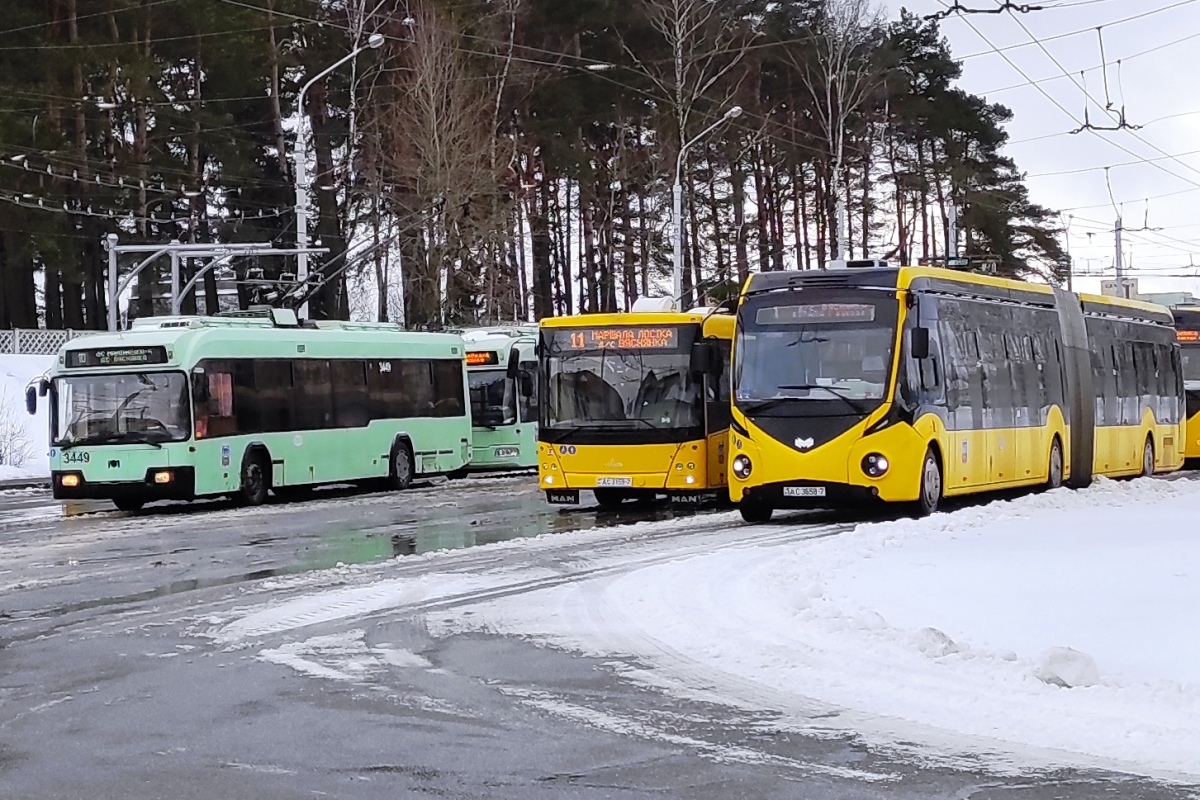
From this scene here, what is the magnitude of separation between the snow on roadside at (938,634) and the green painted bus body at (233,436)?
37.4 feet

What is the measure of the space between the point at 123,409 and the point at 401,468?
690 centimetres

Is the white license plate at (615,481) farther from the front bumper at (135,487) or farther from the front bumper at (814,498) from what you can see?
the front bumper at (135,487)

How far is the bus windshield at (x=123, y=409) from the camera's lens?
2558 centimetres

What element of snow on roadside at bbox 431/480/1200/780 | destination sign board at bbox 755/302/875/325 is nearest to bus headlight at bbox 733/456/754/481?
destination sign board at bbox 755/302/875/325

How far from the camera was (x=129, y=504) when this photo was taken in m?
27.0

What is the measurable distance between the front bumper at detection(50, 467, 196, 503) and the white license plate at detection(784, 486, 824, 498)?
30.2 feet

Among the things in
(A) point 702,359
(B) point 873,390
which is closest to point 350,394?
(A) point 702,359

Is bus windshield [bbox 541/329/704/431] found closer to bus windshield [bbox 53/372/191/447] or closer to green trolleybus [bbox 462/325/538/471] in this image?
bus windshield [bbox 53/372/191/447]

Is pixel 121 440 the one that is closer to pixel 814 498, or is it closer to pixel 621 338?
pixel 621 338

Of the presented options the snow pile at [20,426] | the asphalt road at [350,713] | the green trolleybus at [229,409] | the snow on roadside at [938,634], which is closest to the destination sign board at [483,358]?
the green trolleybus at [229,409]

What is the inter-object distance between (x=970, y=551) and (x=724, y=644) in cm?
529

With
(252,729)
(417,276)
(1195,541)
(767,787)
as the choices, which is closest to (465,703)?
(252,729)

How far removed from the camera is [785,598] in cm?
1254

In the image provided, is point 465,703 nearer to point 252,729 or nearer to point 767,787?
point 252,729
